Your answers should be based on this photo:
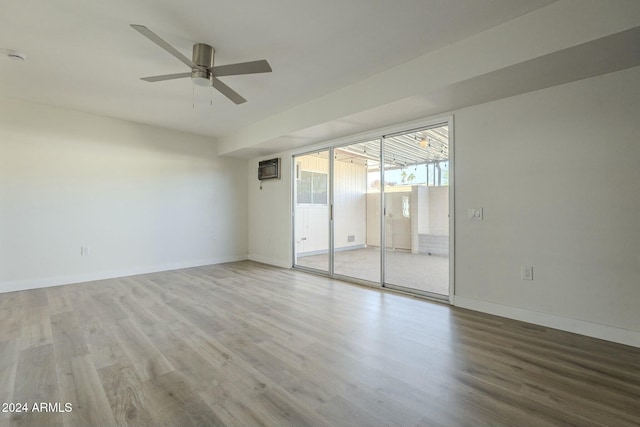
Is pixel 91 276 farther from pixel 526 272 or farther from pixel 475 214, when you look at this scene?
pixel 526 272

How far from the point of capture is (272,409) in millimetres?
1524

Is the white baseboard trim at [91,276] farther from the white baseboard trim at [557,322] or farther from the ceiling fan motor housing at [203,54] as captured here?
the white baseboard trim at [557,322]

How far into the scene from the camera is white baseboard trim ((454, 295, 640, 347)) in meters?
2.28

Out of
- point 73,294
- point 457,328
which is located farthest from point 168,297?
point 457,328

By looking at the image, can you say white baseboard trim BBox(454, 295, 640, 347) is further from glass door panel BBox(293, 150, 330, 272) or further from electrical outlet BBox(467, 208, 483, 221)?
glass door panel BBox(293, 150, 330, 272)

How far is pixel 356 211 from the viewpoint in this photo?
593 centimetres

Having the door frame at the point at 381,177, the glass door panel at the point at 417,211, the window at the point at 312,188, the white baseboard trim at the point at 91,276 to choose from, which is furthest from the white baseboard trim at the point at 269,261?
the glass door panel at the point at 417,211

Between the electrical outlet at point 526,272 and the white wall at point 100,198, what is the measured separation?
536cm

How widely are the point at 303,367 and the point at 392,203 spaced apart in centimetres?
283

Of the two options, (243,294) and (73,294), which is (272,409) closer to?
(243,294)

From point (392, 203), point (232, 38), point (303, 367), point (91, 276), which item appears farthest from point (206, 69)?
point (91, 276)

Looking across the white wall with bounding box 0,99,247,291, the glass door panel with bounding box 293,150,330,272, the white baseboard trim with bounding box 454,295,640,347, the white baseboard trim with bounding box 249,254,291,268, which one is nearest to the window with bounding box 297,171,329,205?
the glass door panel with bounding box 293,150,330,272

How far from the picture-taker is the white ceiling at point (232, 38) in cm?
212

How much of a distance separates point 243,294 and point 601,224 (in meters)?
3.86
